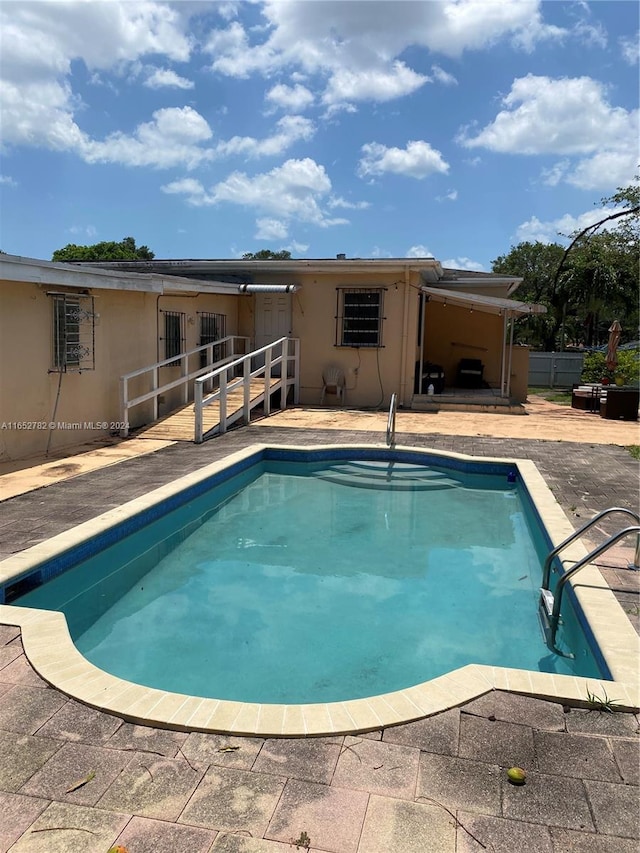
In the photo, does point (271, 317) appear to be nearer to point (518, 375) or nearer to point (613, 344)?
point (518, 375)

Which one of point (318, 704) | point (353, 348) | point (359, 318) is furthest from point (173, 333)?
point (318, 704)

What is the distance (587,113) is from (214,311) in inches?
353

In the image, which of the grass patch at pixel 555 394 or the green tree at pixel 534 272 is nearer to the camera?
the grass patch at pixel 555 394

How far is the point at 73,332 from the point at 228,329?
6119 mm

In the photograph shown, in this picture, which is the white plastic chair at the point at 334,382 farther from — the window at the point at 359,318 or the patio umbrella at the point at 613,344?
the patio umbrella at the point at 613,344

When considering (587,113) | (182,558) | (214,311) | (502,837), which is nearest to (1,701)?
(502,837)

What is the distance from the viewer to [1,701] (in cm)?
291

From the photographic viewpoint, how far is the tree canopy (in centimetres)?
1683

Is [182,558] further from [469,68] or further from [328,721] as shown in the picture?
[469,68]

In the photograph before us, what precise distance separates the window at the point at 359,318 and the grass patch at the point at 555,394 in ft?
22.0

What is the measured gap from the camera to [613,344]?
685 inches

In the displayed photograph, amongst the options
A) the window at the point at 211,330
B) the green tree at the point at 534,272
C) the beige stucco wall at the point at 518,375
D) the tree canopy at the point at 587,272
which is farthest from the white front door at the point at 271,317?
the green tree at the point at 534,272

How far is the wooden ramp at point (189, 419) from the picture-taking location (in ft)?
35.5

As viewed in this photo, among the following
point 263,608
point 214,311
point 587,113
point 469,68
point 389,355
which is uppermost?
point 469,68
